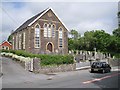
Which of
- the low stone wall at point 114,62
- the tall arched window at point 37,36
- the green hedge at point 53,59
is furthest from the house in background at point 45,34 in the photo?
the low stone wall at point 114,62

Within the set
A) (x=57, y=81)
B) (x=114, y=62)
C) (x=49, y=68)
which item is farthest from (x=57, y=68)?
(x=114, y=62)

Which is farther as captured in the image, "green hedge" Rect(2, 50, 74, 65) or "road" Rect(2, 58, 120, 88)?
"green hedge" Rect(2, 50, 74, 65)

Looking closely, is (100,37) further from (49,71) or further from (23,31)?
(49,71)

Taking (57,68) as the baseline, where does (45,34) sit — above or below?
above

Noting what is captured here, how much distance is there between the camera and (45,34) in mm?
44375

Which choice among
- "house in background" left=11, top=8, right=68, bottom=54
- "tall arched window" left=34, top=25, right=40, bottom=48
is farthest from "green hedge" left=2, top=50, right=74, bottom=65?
"tall arched window" left=34, top=25, right=40, bottom=48

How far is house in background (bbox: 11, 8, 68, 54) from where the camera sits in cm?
4284

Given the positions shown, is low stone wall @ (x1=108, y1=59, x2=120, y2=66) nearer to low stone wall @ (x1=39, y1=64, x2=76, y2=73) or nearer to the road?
low stone wall @ (x1=39, y1=64, x2=76, y2=73)

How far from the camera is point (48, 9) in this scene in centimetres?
4381

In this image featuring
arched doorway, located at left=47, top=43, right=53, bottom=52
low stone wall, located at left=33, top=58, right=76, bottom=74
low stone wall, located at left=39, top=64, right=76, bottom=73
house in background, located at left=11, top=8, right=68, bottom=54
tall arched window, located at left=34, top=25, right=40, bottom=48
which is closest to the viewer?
low stone wall, located at left=33, top=58, right=76, bottom=74

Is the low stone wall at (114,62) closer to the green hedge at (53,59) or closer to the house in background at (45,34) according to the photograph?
the house in background at (45,34)

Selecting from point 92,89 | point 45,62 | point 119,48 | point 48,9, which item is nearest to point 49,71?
point 45,62

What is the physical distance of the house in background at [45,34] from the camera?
1687 inches

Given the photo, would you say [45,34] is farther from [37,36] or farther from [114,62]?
[114,62]
